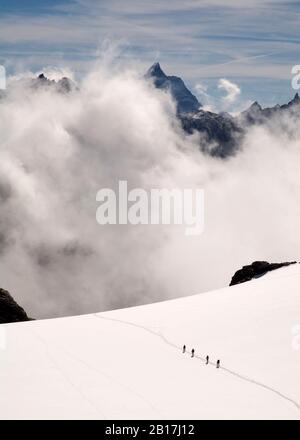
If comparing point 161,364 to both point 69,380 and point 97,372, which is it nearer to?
point 97,372

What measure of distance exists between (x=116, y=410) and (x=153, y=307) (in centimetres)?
3475

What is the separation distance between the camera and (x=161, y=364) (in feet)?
131

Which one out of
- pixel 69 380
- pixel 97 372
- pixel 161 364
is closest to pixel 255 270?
pixel 161 364

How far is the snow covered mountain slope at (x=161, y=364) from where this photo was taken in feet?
102

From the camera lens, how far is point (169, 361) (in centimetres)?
4109

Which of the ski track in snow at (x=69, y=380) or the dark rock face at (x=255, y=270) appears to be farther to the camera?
the dark rock face at (x=255, y=270)

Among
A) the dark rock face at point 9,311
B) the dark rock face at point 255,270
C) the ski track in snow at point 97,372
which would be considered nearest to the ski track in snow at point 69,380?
the ski track in snow at point 97,372

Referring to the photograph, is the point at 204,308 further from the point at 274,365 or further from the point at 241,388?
the point at 241,388

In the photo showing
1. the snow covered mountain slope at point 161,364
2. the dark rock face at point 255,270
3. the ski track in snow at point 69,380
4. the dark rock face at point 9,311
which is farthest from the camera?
the dark rock face at point 255,270

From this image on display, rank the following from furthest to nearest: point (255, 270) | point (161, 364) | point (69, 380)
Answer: point (255, 270)
point (161, 364)
point (69, 380)

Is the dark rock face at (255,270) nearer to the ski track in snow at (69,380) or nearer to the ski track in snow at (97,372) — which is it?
the ski track in snow at (69,380)
